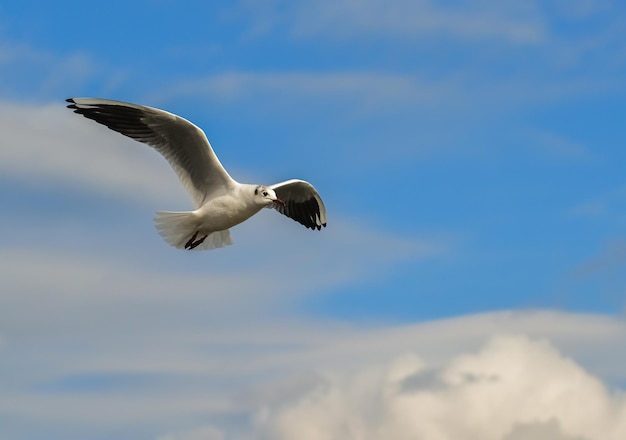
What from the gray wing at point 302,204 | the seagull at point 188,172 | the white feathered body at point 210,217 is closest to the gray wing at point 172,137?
the seagull at point 188,172

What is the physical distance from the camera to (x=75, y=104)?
24203 millimetres

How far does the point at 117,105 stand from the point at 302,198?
4084mm

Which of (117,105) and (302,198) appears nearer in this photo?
(117,105)

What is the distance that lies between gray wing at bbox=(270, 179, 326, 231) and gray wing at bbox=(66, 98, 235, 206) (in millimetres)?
1941

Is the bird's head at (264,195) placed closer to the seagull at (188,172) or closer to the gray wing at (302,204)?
the seagull at (188,172)

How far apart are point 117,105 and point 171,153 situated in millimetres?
1115

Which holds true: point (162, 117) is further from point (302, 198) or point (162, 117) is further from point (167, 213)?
point (302, 198)

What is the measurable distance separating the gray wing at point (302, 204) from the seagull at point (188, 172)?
1591 millimetres

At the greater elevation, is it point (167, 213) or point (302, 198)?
point (302, 198)

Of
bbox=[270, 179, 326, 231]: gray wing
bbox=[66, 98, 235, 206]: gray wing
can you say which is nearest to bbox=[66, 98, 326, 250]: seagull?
bbox=[66, 98, 235, 206]: gray wing

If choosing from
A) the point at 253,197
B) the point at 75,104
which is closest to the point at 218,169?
the point at 253,197

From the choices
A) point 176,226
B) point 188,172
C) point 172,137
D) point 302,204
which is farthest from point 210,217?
point 302,204

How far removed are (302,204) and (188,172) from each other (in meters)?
2.94

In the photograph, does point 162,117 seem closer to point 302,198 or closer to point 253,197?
point 253,197
